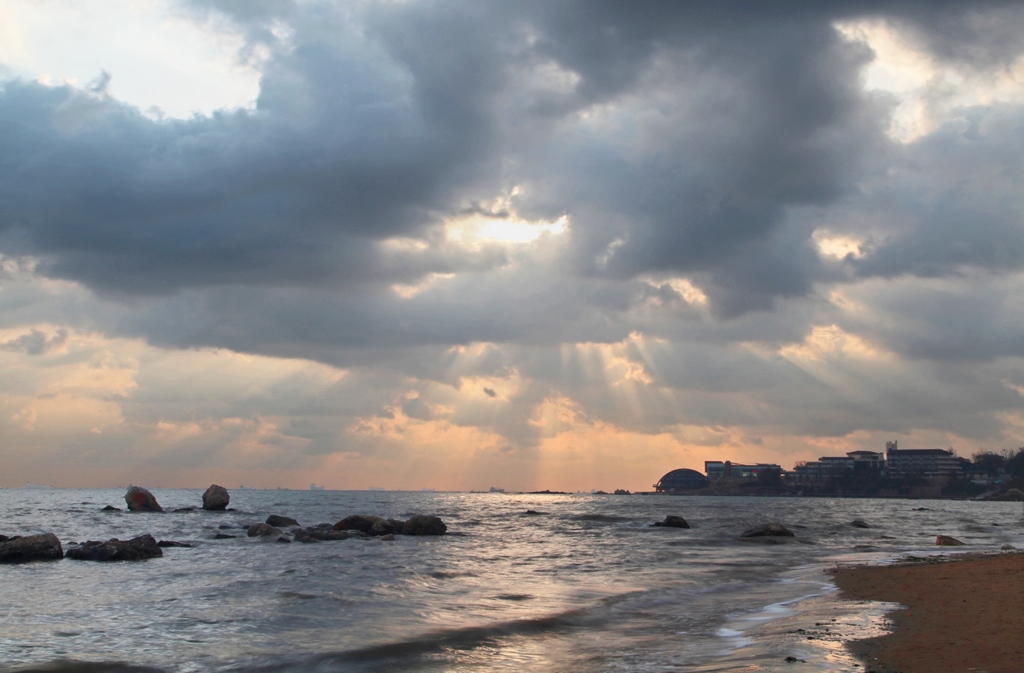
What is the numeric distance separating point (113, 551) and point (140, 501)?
60.9 m

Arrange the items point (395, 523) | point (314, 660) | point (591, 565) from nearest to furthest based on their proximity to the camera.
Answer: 1. point (314, 660)
2. point (591, 565)
3. point (395, 523)

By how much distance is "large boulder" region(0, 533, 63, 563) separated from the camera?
101ft

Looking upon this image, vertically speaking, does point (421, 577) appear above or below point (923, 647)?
below

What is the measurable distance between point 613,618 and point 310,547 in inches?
1007

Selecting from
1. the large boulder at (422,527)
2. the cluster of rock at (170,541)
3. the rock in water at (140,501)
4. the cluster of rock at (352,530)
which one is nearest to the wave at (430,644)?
the cluster of rock at (170,541)

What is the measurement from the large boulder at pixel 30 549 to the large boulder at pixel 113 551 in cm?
82

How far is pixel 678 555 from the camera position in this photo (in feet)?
130

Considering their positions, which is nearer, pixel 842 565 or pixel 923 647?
pixel 923 647

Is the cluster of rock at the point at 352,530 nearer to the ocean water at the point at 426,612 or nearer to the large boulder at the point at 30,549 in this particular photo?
the ocean water at the point at 426,612


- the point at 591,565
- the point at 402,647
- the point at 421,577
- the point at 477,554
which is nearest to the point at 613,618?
the point at 402,647

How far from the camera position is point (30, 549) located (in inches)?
1239

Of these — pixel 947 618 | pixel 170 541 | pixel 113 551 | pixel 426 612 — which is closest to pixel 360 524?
pixel 170 541

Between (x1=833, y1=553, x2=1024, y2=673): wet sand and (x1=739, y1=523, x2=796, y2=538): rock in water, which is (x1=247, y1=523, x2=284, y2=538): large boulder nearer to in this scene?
(x1=739, y1=523, x2=796, y2=538): rock in water

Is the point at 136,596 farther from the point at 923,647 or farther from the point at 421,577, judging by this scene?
the point at 923,647
